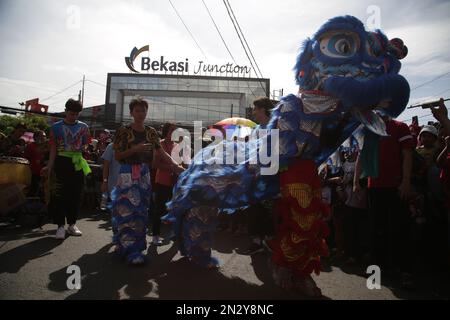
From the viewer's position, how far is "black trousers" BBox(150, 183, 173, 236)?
186 inches

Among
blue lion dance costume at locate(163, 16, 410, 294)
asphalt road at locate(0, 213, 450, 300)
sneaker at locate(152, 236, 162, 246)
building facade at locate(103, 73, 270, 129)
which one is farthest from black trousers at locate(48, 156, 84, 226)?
building facade at locate(103, 73, 270, 129)

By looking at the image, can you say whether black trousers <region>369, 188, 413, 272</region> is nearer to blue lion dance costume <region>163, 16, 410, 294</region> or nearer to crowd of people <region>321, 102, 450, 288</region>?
crowd of people <region>321, 102, 450, 288</region>

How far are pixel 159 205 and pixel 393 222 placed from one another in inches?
121

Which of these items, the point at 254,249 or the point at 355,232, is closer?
the point at 355,232

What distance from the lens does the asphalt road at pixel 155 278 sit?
8.98ft

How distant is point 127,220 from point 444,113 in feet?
11.1

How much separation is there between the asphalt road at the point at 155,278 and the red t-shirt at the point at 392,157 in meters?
1.04

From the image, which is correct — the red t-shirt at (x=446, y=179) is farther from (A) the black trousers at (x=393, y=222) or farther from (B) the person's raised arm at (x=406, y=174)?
(B) the person's raised arm at (x=406, y=174)

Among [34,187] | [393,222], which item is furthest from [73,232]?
[393,222]

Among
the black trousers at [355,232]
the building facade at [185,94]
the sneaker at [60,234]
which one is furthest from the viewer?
the building facade at [185,94]

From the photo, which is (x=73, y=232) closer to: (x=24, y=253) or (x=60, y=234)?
(x=60, y=234)

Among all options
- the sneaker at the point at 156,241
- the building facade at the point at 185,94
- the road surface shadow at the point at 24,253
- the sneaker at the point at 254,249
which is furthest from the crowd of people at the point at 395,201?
the building facade at the point at 185,94

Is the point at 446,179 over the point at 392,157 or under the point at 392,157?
under

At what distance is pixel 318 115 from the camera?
8.55 feet
